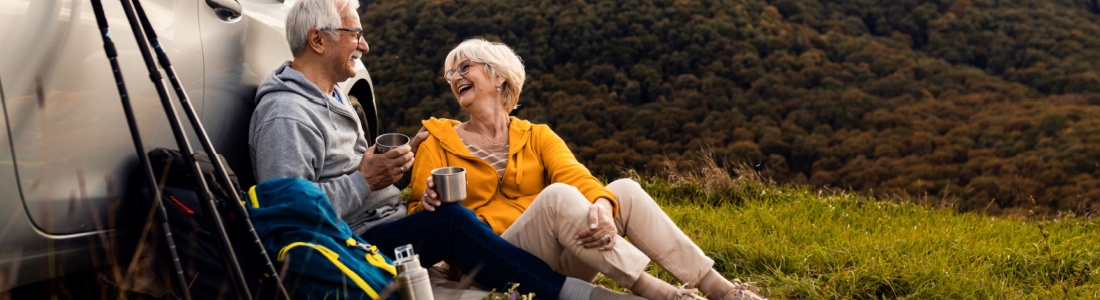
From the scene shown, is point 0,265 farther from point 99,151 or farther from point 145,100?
point 145,100

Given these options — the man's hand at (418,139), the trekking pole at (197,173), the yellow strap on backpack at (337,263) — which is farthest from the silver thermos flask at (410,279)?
the man's hand at (418,139)

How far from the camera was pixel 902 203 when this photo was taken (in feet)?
19.7

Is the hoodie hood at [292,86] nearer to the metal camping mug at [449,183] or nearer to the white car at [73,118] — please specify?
the white car at [73,118]

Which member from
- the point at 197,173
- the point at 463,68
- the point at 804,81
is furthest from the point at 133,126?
the point at 804,81

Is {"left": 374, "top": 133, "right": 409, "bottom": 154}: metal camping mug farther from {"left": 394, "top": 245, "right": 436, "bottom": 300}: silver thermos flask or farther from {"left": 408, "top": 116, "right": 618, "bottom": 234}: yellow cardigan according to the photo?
{"left": 394, "top": 245, "right": 436, "bottom": 300}: silver thermos flask

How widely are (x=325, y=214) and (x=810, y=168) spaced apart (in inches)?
934

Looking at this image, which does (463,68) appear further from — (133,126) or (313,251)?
(133,126)

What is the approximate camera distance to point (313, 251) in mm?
2480

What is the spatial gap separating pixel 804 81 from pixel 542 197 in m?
28.5

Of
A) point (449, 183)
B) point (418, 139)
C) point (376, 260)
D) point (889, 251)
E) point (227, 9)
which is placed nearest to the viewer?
point (376, 260)

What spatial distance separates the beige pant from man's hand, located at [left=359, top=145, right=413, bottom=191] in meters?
0.39

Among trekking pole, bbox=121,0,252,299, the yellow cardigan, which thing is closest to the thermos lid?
trekking pole, bbox=121,0,252,299

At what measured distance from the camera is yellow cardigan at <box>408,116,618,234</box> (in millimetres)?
3291

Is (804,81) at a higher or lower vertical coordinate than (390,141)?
lower
